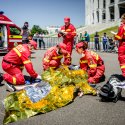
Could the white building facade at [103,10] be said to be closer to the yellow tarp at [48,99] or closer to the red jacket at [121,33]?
the red jacket at [121,33]

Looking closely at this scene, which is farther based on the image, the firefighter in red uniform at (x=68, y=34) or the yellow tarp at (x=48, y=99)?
the firefighter in red uniform at (x=68, y=34)

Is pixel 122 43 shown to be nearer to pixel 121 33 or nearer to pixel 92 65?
pixel 121 33

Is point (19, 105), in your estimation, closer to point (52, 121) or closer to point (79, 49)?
point (52, 121)

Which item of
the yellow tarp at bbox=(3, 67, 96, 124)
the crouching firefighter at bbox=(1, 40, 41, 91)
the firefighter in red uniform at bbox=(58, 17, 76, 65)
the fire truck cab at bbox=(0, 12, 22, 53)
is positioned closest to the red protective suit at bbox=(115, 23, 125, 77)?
the yellow tarp at bbox=(3, 67, 96, 124)

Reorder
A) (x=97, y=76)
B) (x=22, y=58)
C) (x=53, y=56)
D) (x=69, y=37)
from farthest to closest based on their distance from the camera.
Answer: (x=69, y=37) → (x=53, y=56) → (x=97, y=76) → (x=22, y=58)

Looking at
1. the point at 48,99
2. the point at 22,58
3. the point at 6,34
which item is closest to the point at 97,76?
the point at 22,58

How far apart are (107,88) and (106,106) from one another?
0.38 meters

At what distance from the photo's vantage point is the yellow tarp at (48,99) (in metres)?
4.68

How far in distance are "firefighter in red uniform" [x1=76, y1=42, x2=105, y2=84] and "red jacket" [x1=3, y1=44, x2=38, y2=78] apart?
1.53 metres

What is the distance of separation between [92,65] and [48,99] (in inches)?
90.8

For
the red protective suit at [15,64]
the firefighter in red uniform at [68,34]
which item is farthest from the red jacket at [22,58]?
the firefighter in red uniform at [68,34]

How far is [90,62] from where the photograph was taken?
7.04 meters

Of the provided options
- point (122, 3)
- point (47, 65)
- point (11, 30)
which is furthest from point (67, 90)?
point (122, 3)

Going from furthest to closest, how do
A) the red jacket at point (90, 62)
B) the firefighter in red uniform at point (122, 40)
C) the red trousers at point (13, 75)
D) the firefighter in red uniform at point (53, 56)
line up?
1. the firefighter in red uniform at point (53, 56)
2. the red jacket at point (90, 62)
3. the firefighter in red uniform at point (122, 40)
4. the red trousers at point (13, 75)
